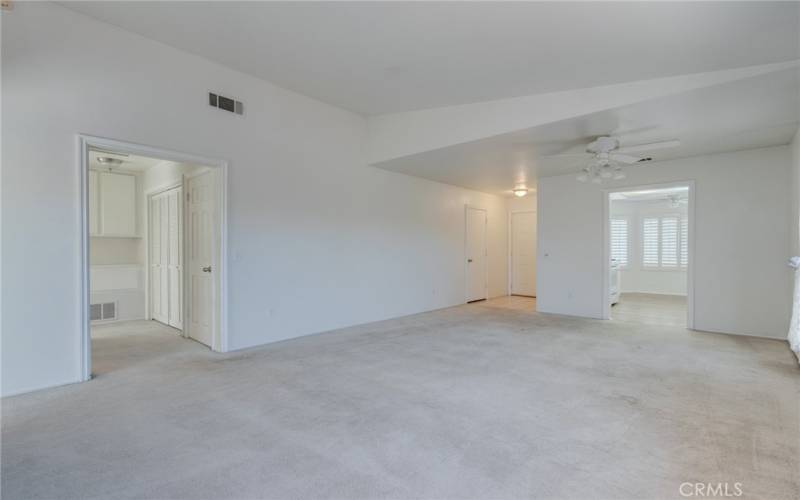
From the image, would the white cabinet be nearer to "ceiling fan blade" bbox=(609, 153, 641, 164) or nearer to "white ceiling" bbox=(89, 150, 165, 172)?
"white ceiling" bbox=(89, 150, 165, 172)

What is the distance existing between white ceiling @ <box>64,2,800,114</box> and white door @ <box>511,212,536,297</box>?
19.0 ft

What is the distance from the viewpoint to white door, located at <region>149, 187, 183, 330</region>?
5.53 metres

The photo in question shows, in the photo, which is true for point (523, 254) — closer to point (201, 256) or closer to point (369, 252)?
point (369, 252)

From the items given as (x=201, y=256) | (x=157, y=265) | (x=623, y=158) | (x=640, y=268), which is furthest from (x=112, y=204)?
(x=640, y=268)

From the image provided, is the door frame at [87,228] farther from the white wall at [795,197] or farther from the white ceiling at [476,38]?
the white wall at [795,197]

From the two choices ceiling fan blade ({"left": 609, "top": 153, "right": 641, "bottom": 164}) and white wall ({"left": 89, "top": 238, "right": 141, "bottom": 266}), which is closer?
ceiling fan blade ({"left": 609, "top": 153, "right": 641, "bottom": 164})

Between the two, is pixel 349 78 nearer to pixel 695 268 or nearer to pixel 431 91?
pixel 431 91

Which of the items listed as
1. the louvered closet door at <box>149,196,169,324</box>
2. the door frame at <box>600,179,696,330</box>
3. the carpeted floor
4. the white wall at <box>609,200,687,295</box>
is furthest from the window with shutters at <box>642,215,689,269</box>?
the louvered closet door at <box>149,196,169,324</box>

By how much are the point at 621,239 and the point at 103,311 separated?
1161cm

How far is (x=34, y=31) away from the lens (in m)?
3.09

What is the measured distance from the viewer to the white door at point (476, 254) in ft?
27.7

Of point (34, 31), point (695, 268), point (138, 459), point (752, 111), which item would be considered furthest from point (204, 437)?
point (695, 268)

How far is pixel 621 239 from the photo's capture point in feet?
33.9

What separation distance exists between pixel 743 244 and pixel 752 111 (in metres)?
2.34
